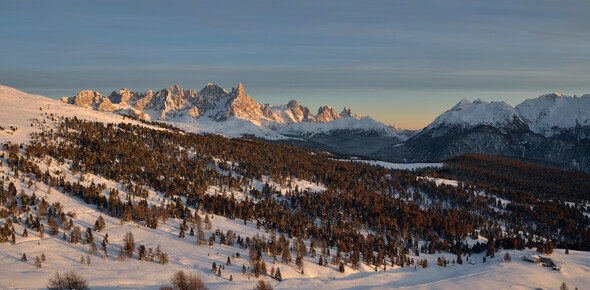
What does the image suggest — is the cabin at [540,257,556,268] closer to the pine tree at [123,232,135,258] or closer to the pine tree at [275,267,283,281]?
the pine tree at [275,267,283,281]

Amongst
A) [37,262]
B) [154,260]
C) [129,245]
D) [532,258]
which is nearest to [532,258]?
[532,258]

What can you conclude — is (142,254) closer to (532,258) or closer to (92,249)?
(92,249)

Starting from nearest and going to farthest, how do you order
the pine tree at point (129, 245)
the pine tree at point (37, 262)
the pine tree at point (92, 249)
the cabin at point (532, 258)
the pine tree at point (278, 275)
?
the pine tree at point (37, 262) → the pine tree at point (92, 249) → the pine tree at point (129, 245) → the pine tree at point (278, 275) → the cabin at point (532, 258)

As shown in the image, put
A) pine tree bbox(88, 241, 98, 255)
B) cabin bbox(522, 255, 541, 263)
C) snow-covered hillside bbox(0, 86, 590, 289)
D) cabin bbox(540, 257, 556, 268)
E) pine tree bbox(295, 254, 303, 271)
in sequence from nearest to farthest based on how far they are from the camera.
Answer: snow-covered hillside bbox(0, 86, 590, 289) → pine tree bbox(88, 241, 98, 255) → pine tree bbox(295, 254, 303, 271) → cabin bbox(540, 257, 556, 268) → cabin bbox(522, 255, 541, 263)

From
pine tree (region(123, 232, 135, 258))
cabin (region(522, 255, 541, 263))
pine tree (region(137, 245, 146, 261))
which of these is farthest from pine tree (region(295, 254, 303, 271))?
cabin (region(522, 255, 541, 263))

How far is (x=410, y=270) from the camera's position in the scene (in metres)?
162

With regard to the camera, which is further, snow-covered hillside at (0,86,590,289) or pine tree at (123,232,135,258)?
pine tree at (123,232,135,258)

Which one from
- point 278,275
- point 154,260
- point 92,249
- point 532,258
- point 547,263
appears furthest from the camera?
point 532,258

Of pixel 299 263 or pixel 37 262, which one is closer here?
pixel 37 262

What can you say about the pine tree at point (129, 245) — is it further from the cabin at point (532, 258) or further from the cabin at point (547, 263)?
the cabin at point (547, 263)

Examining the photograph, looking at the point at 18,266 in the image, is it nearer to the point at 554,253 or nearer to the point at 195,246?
the point at 195,246

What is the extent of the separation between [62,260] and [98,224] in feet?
96.0

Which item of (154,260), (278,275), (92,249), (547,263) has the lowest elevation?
(278,275)

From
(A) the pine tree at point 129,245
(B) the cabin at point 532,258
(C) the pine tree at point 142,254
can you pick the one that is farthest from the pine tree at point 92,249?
(B) the cabin at point 532,258
